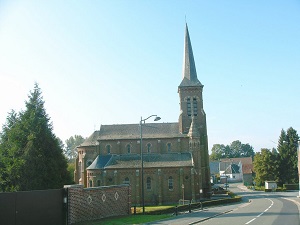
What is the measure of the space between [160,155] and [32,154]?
23.1 m

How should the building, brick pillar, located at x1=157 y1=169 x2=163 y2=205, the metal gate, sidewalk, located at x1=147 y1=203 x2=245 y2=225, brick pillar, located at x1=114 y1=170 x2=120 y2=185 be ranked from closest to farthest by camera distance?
1. the metal gate
2. sidewalk, located at x1=147 y1=203 x2=245 y2=225
3. brick pillar, located at x1=157 y1=169 x2=163 y2=205
4. brick pillar, located at x1=114 y1=170 x2=120 y2=185
5. the building

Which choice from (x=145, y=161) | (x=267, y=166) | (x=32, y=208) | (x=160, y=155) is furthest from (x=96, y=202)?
(x=267, y=166)

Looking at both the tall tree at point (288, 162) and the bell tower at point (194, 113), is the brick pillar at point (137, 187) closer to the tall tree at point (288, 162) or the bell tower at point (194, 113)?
the bell tower at point (194, 113)

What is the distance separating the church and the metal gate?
29.0 meters

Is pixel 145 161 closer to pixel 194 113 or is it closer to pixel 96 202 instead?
pixel 194 113

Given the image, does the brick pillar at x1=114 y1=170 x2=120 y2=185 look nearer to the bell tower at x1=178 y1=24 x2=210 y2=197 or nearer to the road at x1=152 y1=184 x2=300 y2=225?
the bell tower at x1=178 y1=24 x2=210 y2=197

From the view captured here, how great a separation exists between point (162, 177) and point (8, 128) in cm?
2535

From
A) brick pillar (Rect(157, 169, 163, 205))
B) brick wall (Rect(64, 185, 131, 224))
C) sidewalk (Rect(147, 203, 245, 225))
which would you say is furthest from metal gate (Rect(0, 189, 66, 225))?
brick pillar (Rect(157, 169, 163, 205))

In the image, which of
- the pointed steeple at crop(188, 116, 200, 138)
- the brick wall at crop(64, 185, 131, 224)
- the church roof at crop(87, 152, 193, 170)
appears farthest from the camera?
the pointed steeple at crop(188, 116, 200, 138)

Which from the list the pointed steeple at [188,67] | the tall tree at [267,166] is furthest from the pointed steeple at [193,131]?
the tall tree at [267,166]

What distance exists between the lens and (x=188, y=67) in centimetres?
5884

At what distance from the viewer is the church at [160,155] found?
51.1 metres

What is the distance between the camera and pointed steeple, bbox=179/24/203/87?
57.8m

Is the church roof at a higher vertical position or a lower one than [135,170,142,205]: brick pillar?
higher
